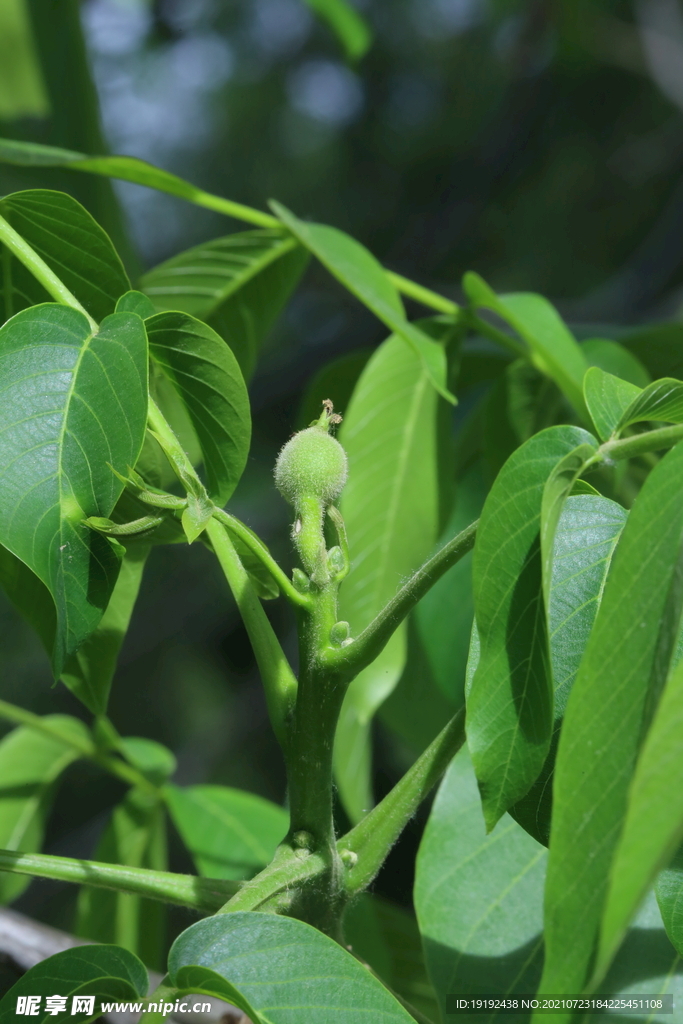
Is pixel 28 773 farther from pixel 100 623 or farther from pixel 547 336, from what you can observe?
pixel 547 336

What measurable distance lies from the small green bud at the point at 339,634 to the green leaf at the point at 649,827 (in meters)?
0.19

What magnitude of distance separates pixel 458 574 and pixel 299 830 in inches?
12.8

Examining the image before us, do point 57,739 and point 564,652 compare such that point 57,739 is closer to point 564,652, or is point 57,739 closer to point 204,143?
point 564,652

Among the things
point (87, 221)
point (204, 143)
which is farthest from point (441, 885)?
point (204, 143)

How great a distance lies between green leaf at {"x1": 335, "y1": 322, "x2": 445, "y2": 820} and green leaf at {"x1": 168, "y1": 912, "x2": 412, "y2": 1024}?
1.11 ft

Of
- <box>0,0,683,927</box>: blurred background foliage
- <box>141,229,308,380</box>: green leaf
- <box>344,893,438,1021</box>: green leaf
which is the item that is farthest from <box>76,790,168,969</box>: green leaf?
<box>0,0,683,927</box>: blurred background foliage

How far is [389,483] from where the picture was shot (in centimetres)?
67

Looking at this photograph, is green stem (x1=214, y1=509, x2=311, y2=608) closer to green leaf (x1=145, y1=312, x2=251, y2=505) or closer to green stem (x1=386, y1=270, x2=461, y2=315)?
green leaf (x1=145, y1=312, x2=251, y2=505)

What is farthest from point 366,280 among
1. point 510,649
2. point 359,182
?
point 359,182

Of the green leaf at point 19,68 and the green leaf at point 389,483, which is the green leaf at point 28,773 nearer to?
the green leaf at point 389,483

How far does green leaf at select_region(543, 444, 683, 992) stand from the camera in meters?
0.24

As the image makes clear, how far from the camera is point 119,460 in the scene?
356mm

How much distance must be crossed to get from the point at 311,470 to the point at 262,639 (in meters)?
0.08

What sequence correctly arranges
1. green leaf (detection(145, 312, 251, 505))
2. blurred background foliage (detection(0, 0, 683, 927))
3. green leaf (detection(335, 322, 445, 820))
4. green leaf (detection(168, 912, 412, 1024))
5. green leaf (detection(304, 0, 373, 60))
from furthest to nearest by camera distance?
blurred background foliage (detection(0, 0, 683, 927)) < green leaf (detection(304, 0, 373, 60)) < green leaf (detection(335, 322, 445, 820)) < green leaf (detection(145, 312, 251, 505)) < green leaf (detection(168, 912, 412, 1024))
